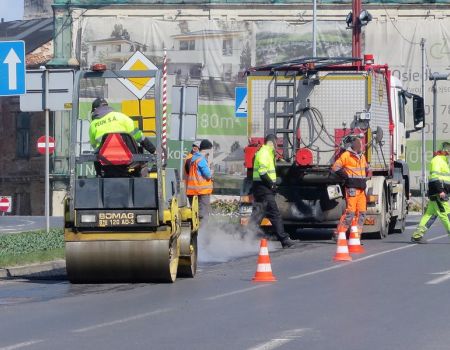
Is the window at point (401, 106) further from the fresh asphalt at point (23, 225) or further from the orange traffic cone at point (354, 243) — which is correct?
the fresh asphalt at point (23, 225)

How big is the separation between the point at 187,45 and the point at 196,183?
29.3 m

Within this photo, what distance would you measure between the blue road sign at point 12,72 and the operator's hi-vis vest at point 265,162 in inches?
220

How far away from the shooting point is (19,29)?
72500 mm

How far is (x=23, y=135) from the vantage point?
210 feet

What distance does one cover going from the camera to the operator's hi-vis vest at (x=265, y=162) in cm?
2331

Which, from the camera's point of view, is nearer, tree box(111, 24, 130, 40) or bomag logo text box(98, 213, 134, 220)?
bomag logo text box(98, 213, 134, 220)

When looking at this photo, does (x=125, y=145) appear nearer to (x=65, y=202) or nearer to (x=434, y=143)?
(x=65, y=202)

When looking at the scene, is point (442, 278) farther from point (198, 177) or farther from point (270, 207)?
point (198, 177)

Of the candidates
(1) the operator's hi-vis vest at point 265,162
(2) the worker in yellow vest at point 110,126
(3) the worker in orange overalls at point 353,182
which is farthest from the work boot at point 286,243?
(2) the worker in yellow vest at point 110,126

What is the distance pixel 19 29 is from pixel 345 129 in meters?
49.5

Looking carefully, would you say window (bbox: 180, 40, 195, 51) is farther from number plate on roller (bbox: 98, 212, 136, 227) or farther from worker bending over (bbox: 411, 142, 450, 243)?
number plate on roller (bbox: 98, 212, 136, 227)

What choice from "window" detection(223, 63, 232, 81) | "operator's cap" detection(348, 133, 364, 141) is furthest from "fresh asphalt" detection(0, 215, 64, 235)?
"window" detection(223, 63, 232, 81)

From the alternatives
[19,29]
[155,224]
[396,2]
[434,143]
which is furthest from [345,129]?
[19,29]

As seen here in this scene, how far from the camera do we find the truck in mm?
25375
